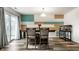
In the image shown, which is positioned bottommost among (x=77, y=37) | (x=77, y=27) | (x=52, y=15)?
(x=77, y=37)

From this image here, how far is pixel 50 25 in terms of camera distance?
12.1 meters
